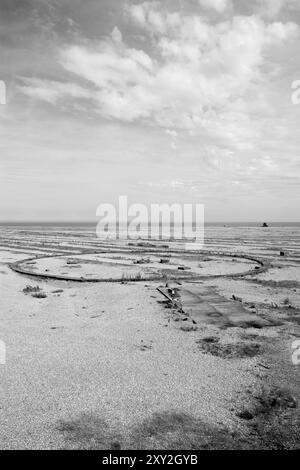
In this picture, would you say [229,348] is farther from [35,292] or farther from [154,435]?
[35,292]

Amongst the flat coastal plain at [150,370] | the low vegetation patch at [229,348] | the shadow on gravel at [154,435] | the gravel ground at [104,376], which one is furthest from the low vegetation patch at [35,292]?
the shadow on gravel at [154,435]

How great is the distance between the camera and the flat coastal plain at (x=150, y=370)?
4543 millimetres

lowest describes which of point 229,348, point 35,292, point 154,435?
point 154,435

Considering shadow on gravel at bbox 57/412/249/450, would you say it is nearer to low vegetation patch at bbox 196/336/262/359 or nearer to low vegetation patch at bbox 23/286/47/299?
low vegetation patch at bbox 196/336/262/359

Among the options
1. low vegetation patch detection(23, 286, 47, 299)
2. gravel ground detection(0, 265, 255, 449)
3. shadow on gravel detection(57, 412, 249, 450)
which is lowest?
shadow on gravel detection(57, 412, 249, 450)

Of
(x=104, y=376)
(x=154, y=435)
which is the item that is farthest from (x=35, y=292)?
(x=154, y=435)

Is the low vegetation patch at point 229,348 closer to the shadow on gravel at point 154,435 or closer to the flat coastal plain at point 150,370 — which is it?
the flat coastal plain at point 150,370

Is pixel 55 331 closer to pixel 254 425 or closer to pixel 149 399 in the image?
pixel 149 399

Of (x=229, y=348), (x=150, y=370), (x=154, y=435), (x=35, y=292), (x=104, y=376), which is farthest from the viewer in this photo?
(x=35, y=292)

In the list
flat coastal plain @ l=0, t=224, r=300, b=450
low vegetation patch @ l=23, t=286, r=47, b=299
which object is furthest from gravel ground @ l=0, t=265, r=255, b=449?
low vegetation patch @ l=23, t=286, r=47, b=299

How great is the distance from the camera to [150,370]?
6.30 metres

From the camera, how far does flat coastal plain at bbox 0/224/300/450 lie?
454 cm

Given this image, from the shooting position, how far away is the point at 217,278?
16.1 metres

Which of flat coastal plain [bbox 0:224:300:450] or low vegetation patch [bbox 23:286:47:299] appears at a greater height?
low vegetation patch [bbox 23:286:47:299]
